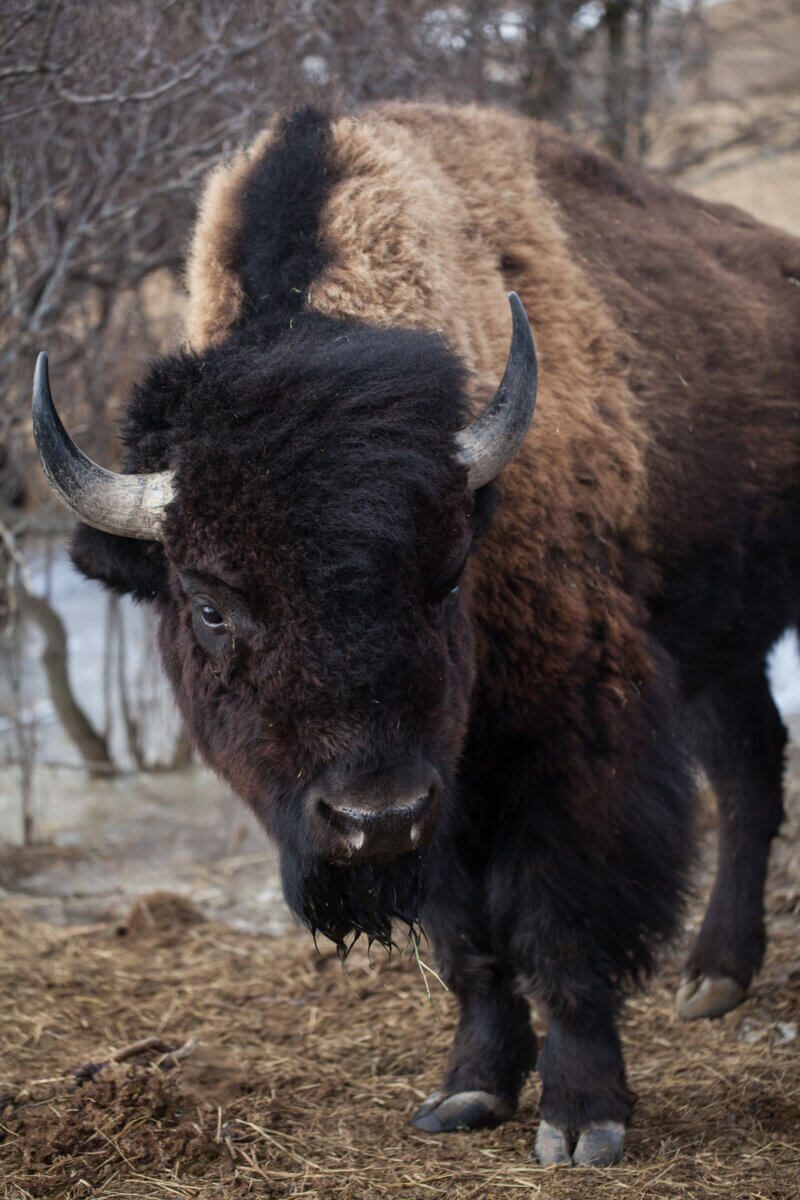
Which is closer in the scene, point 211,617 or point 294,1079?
point 211,617

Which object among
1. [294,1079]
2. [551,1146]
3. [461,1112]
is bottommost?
[294,1079]

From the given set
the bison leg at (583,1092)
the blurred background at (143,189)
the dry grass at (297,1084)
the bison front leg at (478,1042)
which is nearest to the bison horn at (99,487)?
the blurred background at (143,189)

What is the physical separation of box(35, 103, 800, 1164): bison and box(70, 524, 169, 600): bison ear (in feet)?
0.04

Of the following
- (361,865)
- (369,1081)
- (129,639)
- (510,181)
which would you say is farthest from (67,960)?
(129,639)

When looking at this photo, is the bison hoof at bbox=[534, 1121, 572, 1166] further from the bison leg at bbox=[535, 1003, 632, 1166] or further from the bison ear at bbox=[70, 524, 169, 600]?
the bison ear at bbox=[70, 524, 169, 600]

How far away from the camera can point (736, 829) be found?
504 cm

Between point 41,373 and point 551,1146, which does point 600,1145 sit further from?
point 41,373

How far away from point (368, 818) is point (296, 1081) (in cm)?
190

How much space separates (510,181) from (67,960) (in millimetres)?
3980

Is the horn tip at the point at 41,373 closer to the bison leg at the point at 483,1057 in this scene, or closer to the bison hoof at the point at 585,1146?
the bison leg at the point at 483,1057

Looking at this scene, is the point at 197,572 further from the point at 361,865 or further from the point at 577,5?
the point at 577,5

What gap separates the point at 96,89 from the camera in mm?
5312

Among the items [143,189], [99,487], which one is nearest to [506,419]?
[99,487]

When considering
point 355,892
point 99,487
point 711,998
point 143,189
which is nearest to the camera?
point 355,892
